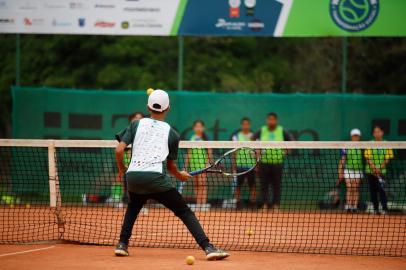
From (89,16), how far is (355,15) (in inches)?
192

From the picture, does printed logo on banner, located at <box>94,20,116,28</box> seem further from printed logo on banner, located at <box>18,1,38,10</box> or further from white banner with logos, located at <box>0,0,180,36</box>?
printed logo on banner, located at <box>18,1,38,10</box>

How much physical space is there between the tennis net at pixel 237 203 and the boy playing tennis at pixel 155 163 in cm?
137

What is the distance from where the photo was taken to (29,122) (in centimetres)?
1575

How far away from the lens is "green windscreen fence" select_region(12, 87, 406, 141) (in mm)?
15438

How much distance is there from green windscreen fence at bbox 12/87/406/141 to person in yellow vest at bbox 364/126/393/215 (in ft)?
2.80

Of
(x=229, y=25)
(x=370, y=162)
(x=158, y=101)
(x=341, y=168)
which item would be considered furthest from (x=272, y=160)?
(x=158, y=101)

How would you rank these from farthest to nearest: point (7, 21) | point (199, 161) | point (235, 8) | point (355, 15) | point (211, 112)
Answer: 1. point (211, 112)
2. point (7, 21)
3. point (235, 8)
4. point (355, 15)
5. point (199, 161)

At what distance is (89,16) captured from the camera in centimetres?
1461

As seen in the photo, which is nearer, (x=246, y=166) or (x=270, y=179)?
(x=246, y=166)

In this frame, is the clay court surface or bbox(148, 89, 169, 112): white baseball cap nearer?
the clay court surface

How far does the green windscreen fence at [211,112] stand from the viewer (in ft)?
50.6

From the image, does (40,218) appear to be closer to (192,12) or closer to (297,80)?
(192,12)

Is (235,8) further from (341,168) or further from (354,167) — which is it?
(354,167)

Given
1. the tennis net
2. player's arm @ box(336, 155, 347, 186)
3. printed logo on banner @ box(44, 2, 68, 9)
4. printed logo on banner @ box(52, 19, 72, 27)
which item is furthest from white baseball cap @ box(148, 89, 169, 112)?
printed logo on banner @ box(44, 2, 68, 9)
